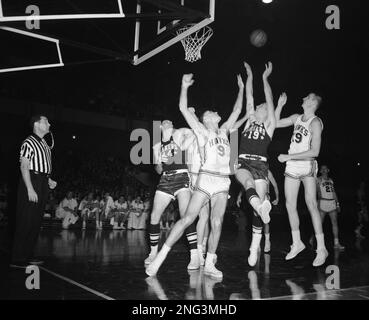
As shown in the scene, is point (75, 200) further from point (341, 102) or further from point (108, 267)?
point (341, 102)

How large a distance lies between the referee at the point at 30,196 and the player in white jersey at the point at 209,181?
2.01 meters

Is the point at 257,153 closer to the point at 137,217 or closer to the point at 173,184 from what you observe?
the point at 173,184

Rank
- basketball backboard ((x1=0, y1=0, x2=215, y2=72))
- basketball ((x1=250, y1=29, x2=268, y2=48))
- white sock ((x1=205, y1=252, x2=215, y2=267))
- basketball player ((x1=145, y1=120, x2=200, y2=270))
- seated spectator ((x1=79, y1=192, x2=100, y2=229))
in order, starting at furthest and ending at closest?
1. seated spectator ((x1=79, y1=192, x2=100, y2=229))
2. basketball ((x1=250, y1=29, x2=268, y2=48))
3. basketball backboard ((x1=0, y1=0, x2=215, y2=72))
4. basketball player ((x1=145, y1=120, x2=200, y2=270))
5. white sock ((x1=205, y1=252, x2=215, y2=267))

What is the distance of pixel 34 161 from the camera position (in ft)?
17.6

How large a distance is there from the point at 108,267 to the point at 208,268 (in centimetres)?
→ 153

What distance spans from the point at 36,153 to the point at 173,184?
2156 mm

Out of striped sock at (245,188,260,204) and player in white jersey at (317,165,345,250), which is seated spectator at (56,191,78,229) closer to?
player in white jersey at (317,165,345,250)

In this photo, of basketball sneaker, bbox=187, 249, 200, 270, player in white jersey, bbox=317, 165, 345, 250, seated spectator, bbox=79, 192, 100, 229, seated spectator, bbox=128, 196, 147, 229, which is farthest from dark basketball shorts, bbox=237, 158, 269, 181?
seated spectator, bbox=79, 192, 100, 229

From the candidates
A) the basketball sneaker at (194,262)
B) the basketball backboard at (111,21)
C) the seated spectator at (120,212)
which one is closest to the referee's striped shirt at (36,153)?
the basketball backboard at (111,21)

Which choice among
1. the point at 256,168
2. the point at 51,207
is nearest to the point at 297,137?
the point at 256,168

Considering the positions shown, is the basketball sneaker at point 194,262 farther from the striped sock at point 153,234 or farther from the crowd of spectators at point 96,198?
the crowd of spectators at point 96,198

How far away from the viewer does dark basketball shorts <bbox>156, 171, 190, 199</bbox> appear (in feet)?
17.1

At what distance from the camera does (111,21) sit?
31.4 ft
